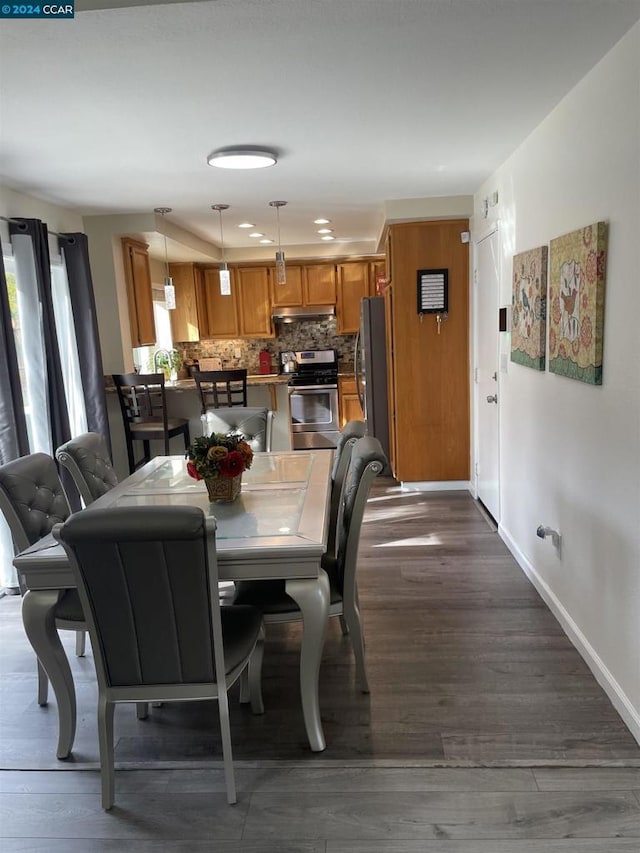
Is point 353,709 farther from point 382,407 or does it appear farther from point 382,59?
point 382,407

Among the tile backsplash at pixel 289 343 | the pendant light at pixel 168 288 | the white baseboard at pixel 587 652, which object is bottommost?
the white baseboard at pixel 587 652

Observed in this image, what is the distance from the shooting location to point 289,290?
734 centimetres

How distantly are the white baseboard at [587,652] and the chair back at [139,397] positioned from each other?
9.06 feet

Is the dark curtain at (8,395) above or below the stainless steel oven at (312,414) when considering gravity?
above

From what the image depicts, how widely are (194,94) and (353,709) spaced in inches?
94.6

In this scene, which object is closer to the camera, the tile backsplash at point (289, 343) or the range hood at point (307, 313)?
the range hood at point (307, 313)

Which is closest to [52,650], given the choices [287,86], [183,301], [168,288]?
[287,86]

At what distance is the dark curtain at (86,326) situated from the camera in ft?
14.0

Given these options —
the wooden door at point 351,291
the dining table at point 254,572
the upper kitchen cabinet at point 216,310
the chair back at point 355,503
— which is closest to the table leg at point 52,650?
the dining table at point 254,572

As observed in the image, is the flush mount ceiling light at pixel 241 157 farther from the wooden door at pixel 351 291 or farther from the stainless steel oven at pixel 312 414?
the wooden door at pixel 351 291

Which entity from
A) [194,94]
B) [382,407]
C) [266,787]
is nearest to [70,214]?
[194,94]

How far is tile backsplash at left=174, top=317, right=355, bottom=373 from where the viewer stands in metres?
7.76

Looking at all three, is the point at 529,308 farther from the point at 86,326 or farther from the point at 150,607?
the point at 86,326

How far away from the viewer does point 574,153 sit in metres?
2.49
